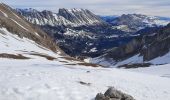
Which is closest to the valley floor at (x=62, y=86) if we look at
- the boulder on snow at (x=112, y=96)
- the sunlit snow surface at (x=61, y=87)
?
the sunlit snow surface at (x=61, y=87)

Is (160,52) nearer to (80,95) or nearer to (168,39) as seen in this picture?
(168,39)

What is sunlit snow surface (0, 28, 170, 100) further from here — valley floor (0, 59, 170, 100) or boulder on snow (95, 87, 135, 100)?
boulder on snow (95, 87, 135, 100)

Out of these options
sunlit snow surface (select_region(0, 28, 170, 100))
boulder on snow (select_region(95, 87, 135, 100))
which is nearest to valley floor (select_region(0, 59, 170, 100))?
sunlit snow surface (select_region(0, 28, 170, 100))

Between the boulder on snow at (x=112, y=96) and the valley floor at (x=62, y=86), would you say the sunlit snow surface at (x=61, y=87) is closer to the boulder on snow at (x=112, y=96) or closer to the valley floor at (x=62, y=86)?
the valley floor at (x=62, y=86)

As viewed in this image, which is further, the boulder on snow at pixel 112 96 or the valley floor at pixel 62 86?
the boulder on snow at pixel 112 96

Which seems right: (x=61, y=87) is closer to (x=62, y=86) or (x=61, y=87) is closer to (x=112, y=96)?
(x=62, y=86)

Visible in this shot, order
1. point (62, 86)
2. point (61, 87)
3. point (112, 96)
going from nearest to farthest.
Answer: point (112, 96), point (61, 87), point (62, 86)

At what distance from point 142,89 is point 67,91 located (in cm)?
900

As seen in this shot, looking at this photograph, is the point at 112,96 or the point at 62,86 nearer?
the point at 112,96

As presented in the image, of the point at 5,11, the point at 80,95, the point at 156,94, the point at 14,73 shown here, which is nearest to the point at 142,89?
the point at 156,94

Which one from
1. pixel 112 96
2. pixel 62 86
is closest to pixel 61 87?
pixel 62 86

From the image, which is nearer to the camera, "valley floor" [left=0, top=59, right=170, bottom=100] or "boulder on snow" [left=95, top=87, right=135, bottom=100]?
"valley floor" [left=0, top=59, right=170, bottom=100]

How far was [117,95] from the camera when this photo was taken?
89.5 feet

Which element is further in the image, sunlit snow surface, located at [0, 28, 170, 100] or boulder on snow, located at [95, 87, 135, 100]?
boulder on snow, located at [95, 87, 135, 100]
